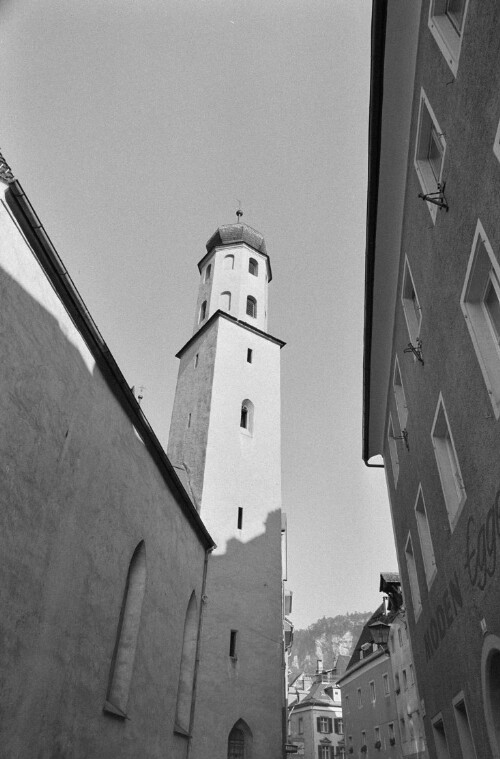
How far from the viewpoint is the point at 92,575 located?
9.27 m

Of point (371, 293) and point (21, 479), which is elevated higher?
point (371, 293)

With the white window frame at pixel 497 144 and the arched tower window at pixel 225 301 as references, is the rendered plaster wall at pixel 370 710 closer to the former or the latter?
the arched tower window at pixel 225 301

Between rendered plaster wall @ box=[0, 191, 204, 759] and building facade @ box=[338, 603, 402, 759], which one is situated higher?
building facade @ box=[338, 603, 402, 759]

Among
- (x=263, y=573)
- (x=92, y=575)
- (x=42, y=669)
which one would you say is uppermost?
(x=263, y=573)

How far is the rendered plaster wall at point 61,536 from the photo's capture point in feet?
22.7

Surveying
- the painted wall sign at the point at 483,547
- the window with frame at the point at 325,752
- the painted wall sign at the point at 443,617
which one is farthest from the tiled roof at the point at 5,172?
the window with frame at the point at 325,752

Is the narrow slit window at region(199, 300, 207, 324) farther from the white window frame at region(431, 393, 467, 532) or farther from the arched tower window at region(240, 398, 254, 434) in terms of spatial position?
the white window frame at region(431, 393, 467, 532)

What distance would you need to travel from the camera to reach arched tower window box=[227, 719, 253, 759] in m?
15.0

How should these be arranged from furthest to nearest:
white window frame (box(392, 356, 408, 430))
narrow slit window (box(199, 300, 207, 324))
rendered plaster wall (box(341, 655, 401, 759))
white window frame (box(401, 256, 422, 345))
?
rendered plaster wall (box(341, 655, 401, 759)), narrow slit window (box(199, 300, 207, 324)), white window frame (box(392, 356, 408, 430)), white window frame (box(401, 256, 422, 345))

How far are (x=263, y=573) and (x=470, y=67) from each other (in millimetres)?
15552

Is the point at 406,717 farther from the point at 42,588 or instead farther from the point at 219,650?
the point at 42,588

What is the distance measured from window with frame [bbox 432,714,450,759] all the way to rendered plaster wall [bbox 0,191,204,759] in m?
5.52

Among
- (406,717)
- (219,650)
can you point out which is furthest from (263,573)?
(406,717)

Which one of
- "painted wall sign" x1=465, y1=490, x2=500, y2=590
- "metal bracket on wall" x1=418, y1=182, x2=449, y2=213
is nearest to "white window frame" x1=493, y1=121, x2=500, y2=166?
"metal bracket on wall" x1=418, y1=182, x2=449, y2=213
